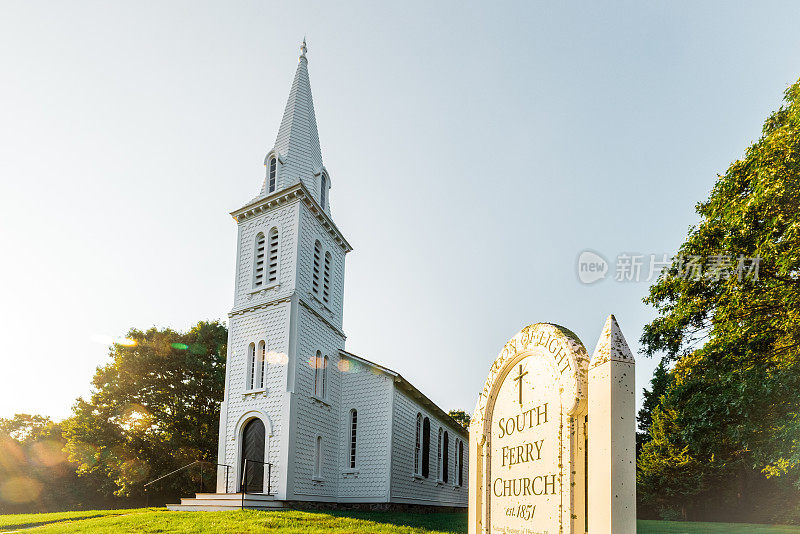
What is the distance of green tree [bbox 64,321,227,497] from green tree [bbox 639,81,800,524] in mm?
28201

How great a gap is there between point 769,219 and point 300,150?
62.5 feet

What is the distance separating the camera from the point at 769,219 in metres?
15.2

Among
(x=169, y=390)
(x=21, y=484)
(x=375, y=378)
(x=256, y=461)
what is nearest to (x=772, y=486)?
(x=375, y=378)

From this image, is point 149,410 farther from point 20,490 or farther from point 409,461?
point 409,461

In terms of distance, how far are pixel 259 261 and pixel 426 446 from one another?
1313 cm

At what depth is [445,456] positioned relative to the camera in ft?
116

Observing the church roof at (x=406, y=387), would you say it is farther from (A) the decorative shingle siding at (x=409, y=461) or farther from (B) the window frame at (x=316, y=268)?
(B) the window frame at (x=316, y=268)

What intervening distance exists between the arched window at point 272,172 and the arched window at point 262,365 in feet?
23.5

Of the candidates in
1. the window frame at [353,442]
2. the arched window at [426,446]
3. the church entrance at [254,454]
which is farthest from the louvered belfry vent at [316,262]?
the arched window at [426,446]

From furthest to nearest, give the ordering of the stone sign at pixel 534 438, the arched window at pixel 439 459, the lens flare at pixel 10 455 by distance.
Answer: the lens flare at pixel 10 455 → the arched window at pixel 439 459 → the stone sign at pixel 534 438

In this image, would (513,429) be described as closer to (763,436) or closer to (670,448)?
(763,436)

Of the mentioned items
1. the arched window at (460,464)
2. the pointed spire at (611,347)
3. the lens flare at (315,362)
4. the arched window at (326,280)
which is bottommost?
the arched window at (460,464)

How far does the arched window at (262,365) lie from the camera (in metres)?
23.6

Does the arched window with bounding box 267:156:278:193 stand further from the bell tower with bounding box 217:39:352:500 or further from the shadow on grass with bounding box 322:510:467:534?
the shadow on grass with bounding box 322:510:467:534
